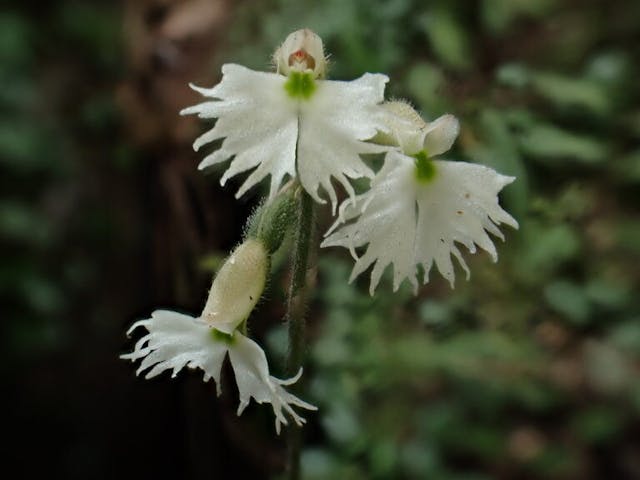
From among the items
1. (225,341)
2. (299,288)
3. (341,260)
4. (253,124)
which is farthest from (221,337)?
(341,260)

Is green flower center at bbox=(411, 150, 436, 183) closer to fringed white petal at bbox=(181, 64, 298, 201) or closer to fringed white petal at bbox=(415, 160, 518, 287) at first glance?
fringed white petal at bbox=(415, 160, 518, 287)

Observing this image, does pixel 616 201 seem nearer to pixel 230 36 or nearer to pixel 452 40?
pixel 452 40

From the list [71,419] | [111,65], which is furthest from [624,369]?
[111,65]

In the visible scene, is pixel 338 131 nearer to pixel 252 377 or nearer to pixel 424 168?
pixel 424 168

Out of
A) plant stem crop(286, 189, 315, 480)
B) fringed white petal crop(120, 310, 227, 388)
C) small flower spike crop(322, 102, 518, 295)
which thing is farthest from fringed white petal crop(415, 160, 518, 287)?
fringed white petal crop(120, 310, 227, 388)

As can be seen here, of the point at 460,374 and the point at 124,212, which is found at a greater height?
the point at 124,212
